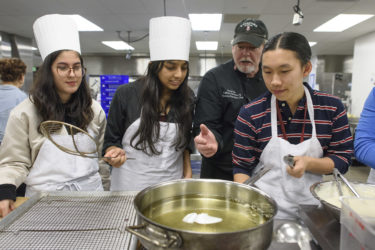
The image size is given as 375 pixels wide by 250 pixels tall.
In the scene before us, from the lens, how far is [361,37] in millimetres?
7176

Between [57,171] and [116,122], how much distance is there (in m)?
0.39

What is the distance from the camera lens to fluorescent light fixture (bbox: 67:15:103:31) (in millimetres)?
5723

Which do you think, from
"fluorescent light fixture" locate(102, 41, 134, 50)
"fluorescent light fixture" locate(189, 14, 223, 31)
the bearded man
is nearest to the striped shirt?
the bearded man

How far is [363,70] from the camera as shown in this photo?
23.3 ft

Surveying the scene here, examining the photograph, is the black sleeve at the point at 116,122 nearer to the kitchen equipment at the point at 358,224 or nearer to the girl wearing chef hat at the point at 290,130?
the girl wearing chef hat at the point at 290,130

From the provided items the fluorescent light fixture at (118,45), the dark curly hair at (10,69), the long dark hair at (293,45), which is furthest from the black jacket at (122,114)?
the fluorescent light fixture at (118,45)

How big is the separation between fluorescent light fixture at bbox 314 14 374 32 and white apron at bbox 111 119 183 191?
17.9 ft

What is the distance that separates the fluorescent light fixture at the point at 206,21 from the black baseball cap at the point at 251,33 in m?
4.24

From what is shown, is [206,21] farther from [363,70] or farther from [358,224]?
[358,224]

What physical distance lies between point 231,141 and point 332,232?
95 cm

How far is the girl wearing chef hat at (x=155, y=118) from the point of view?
1476 millimetres

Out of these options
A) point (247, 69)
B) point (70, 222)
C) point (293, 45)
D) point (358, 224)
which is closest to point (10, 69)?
point (247, 69)

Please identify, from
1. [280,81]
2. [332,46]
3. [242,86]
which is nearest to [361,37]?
[332,46]

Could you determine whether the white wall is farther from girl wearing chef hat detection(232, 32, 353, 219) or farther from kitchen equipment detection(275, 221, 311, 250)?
kitchen equipment detection(275, 221, 311, 250)
